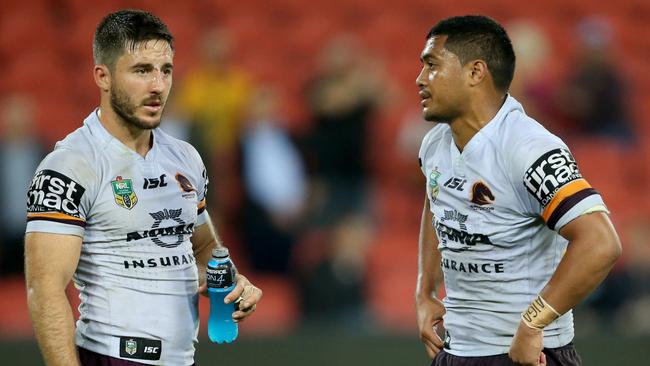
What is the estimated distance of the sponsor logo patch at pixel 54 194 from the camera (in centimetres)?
376

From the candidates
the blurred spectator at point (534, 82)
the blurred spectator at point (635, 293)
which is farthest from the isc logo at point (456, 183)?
the blurred spectator at point (534, 82)

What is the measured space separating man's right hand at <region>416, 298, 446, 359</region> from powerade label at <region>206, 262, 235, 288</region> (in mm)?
915

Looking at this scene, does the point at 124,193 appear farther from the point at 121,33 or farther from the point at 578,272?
the point at 578,272

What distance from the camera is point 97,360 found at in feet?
13.1

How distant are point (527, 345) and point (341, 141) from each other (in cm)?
434

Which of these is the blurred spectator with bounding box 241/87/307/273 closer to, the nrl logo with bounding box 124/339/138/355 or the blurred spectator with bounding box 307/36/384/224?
the blurred spectator with bounding box 307/36/384/224

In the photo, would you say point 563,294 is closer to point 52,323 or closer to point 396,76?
point 52,323

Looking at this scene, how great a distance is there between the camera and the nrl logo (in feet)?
13.0

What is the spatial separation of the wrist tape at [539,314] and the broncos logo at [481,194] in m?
0.45

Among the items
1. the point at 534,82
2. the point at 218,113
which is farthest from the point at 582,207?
the point at 218,113

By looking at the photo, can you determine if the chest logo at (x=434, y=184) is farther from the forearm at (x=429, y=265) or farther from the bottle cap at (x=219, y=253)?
the bottle cap at (x=219, y=253)

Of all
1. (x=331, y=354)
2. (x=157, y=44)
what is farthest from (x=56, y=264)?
(x=331, y=354)

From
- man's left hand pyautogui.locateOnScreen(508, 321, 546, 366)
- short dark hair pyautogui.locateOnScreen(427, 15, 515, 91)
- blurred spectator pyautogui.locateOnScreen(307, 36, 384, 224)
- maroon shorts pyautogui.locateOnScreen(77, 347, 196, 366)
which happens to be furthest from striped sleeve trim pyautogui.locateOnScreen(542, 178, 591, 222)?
blurred spectator pyautogui.locateOnScreen(307, 36, 384, 224)

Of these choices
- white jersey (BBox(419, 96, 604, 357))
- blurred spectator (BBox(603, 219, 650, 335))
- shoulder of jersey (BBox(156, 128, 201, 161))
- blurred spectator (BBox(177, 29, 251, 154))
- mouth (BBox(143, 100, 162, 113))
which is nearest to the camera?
white jersey (BBox(419, 96, 604, 357))
